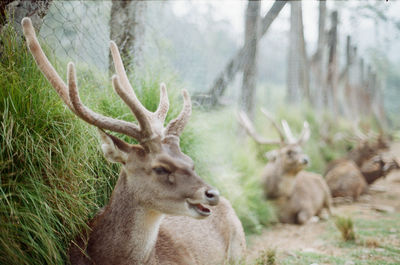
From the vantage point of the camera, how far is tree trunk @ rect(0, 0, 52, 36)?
321cm

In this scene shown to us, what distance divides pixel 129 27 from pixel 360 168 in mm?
7319

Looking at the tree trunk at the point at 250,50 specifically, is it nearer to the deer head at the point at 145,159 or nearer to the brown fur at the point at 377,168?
the deer head at the point at 145,159

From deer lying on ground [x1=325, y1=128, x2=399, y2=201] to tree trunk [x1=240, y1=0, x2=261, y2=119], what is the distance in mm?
3005

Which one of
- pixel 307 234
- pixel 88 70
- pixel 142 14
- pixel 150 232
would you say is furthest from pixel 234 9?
pixel 150 232

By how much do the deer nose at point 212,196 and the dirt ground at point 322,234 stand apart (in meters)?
1.65

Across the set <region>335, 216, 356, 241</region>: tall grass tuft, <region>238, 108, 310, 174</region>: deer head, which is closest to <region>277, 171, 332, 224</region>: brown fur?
<region>238, 108, 310, 174</region>: deer head

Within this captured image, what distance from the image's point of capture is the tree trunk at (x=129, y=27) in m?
4.89

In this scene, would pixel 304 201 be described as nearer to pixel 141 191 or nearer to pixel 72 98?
pixel 141 191

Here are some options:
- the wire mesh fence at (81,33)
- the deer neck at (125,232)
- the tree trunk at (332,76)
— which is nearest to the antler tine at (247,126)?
the wire mesh fence at (81,33)

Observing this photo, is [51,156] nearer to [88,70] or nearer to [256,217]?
[88,70]

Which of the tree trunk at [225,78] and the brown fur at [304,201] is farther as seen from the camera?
the brown fur at [304,201]

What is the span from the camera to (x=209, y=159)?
5145mm

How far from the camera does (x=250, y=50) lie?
231 inches

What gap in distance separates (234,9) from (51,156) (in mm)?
3869
